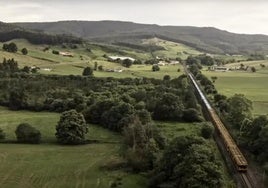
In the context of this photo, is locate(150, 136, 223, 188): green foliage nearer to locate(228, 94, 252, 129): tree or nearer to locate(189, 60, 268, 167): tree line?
locate(189, 60, 268, 167): tree line

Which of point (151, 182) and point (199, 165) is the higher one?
point (199, 165)

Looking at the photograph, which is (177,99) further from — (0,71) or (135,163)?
(0,71)

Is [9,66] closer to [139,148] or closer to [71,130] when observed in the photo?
[71,130]

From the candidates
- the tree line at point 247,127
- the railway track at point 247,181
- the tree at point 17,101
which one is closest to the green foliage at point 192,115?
the tree line at point 247,127

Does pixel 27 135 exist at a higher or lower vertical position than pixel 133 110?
lower

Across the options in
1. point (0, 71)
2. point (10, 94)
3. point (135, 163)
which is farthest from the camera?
point (0, 71)

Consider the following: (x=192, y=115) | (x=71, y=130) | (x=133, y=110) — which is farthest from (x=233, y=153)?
(x=192, y=115)

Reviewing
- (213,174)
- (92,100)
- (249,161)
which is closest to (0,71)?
(92,100)
